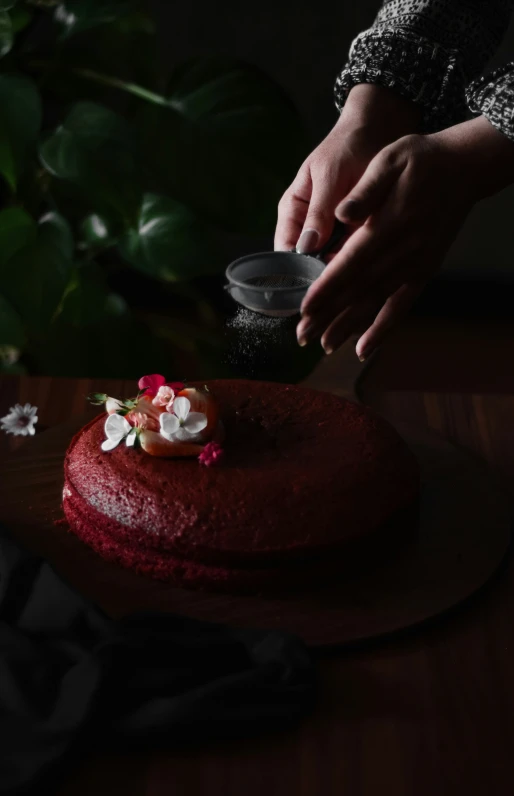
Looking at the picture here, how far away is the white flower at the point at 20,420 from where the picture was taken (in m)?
1.52

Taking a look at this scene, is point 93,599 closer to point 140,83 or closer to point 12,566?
point 12,566

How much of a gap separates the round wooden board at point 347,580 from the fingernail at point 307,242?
37cm

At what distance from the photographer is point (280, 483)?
1.21 meters

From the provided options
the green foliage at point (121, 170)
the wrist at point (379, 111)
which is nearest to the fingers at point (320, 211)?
the wrist at point (379, 111)

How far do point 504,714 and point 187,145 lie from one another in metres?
1.69

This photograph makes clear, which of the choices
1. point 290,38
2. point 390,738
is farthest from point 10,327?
point 290,38

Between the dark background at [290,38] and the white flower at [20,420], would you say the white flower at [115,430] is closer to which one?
the white flower at [20,420]

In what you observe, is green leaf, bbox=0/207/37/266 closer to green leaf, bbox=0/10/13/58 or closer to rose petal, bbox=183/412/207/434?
green leaf, bbox=0/10/13/58

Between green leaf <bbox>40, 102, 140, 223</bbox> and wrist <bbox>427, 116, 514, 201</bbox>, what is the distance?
3.81ft

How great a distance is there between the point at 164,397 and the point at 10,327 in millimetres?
1040

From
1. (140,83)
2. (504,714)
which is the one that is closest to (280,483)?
(504,714)

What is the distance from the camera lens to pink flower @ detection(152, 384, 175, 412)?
1276 millimetres

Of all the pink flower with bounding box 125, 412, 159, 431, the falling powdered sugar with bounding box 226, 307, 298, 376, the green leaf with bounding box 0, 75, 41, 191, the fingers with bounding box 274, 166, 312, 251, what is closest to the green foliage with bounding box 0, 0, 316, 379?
the green leaf with bounding box 0, 75, 41, 191

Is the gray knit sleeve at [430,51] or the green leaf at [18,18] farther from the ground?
the gray knit sleeve at [430,51]
